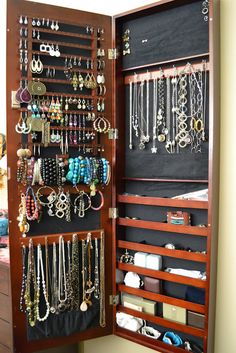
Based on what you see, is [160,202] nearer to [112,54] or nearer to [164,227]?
[164,227]

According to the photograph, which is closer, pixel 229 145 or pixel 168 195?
pixel 229 145

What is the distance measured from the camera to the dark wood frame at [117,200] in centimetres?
173

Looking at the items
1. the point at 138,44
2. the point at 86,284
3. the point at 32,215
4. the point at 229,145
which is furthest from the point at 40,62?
the point at 86,284

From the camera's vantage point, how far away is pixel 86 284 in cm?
199

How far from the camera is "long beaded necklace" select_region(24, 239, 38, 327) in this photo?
184 centimetres

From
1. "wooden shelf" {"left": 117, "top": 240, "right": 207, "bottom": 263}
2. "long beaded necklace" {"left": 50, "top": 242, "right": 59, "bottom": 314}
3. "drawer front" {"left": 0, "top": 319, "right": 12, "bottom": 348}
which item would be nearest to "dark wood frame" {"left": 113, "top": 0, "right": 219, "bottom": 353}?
"wooden shelf" {"left": 117, "top": 240, "right": 207, "bottom": 263}

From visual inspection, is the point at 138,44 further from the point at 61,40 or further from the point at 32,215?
the point at 32,215

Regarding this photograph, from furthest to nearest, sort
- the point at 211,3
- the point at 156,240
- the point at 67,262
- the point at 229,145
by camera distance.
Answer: the point at 156,240 → the point at 67,262 → the point at 229,145 → the point at 211,3

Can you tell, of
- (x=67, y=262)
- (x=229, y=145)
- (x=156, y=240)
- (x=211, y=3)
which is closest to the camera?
(x=211, y=3)

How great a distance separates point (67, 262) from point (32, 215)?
349 mm

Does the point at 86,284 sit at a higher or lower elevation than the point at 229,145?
lower

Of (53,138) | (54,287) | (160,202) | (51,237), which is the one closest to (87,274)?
(54,287)

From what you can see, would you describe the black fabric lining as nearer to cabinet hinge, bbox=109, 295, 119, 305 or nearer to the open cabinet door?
the open cabinet door

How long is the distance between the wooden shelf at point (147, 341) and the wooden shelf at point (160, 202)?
30.7 inches
